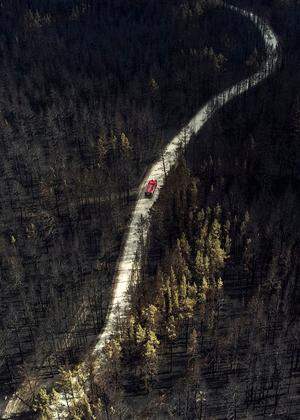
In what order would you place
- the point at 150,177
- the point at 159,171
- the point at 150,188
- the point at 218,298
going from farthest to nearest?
the point at 159,171 < the point at 150,177 < the point at 150,188 < the point at 218,298

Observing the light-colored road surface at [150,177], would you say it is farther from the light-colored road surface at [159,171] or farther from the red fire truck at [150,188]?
the red fire truck at [150,188]

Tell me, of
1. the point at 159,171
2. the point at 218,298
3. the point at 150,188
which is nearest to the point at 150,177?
the point at 159,171

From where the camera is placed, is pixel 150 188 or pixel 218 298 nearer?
pixel 218 298

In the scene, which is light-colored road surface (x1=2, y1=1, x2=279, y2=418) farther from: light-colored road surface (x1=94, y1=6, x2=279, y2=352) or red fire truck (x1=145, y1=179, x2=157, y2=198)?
red fire truck (x1=145, y1=179, x2=157, y2=198)

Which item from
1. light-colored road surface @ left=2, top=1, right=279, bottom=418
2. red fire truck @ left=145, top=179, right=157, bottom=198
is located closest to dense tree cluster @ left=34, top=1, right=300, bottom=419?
light-colored road surface @ left=2, top=1, right=279, bottom=418

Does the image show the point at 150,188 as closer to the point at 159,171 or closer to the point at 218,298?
the point at 159,171

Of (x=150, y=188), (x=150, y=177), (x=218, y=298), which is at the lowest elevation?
(x=218, y=298)

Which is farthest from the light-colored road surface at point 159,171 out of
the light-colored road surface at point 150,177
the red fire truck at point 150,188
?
A: the red fire truck at point 150,188

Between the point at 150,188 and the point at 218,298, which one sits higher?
the point at 150,188

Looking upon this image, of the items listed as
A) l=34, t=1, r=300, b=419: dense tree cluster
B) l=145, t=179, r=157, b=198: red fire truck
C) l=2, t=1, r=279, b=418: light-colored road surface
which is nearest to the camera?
l=34, t=1, r=300, b=419: dense tree cluster
